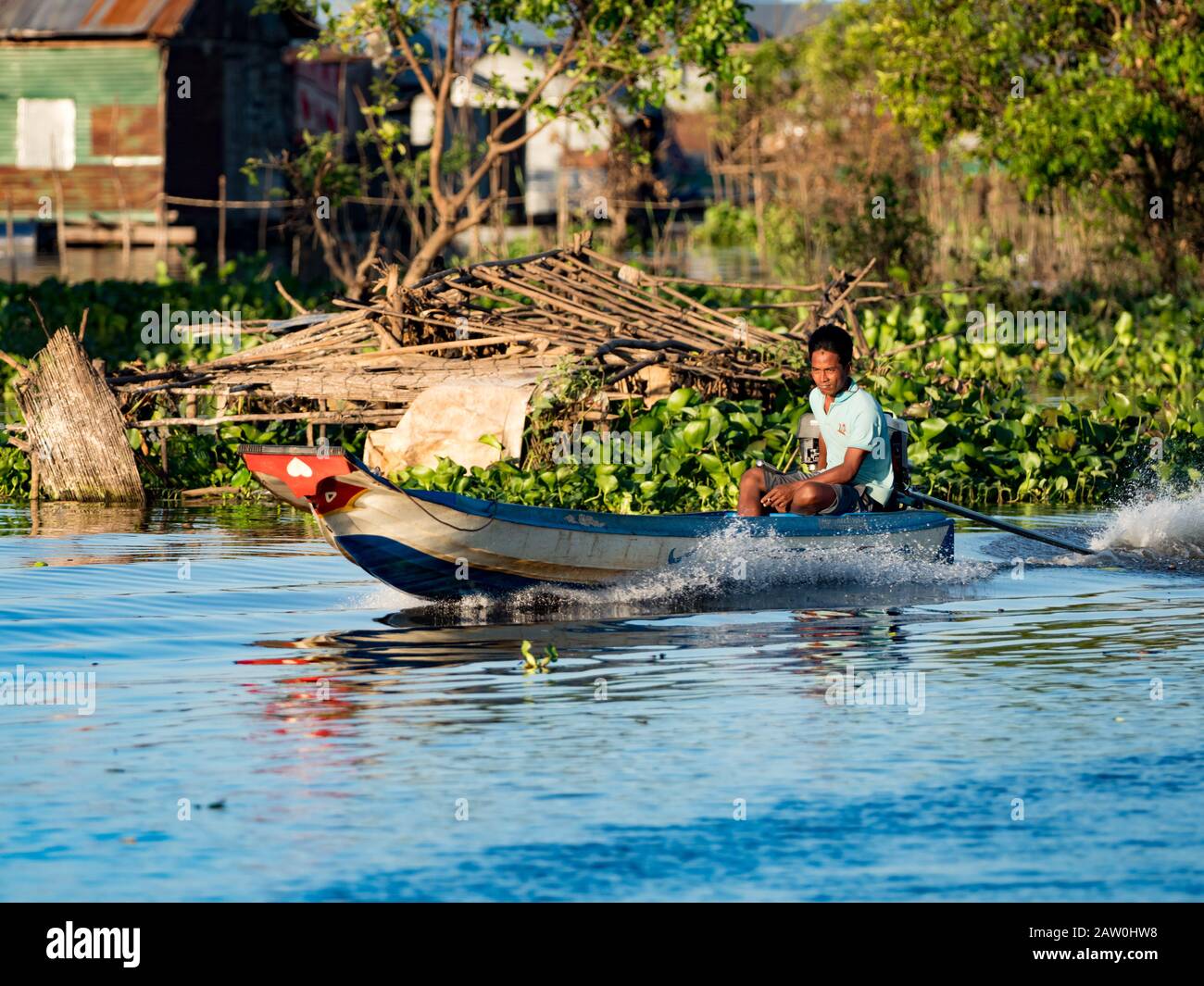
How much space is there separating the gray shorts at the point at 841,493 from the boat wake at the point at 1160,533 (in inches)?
75.3

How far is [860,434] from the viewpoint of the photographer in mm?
10570

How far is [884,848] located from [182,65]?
2746cm

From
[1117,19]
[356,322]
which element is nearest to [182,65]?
[1117,19]

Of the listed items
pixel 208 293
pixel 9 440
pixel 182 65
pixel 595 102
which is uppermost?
pixel 182 65

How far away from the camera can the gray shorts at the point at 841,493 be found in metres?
10.6

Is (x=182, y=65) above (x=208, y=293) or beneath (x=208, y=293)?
above

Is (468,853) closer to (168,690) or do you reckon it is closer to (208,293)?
(168,690)

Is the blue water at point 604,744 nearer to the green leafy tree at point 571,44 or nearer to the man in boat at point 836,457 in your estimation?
the man in boat at point 836,457

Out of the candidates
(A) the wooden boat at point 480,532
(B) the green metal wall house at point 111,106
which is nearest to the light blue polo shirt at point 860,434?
(A) the wooden boat at point 480,532

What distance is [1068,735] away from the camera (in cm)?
735

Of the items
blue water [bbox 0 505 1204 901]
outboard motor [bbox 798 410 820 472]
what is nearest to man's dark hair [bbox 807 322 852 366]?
outboard motor [bbox 798 410 820 472]

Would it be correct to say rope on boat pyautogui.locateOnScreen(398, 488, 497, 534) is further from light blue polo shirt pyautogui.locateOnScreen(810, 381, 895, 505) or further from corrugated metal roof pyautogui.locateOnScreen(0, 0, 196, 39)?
corrugated metal roof pyautogui.locateOnScreen(0, 0, 196, 39)

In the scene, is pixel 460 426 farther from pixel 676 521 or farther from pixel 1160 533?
pixel 1160 533

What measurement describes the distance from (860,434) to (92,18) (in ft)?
76.1
